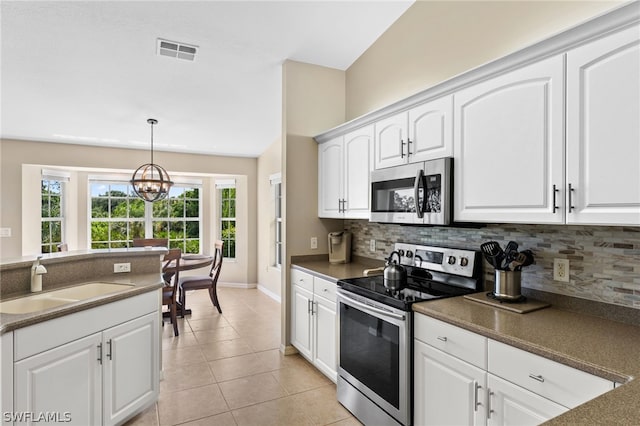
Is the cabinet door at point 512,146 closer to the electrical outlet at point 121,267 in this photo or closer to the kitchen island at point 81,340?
the kitchen island at point 81,340

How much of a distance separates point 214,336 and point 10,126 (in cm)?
369

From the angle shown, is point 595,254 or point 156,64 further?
point 156,64

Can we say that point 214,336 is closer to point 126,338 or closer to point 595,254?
point 126,338

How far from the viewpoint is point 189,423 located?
232 cm

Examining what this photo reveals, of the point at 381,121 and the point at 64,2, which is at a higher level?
the point at 64,2

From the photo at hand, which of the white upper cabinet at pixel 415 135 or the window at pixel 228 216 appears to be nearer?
the white upper cabinet at pixel 415 135

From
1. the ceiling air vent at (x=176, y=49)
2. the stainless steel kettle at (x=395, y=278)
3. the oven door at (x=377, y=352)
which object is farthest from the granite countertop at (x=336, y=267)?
the ceiling air vent at (x=176, y=49)

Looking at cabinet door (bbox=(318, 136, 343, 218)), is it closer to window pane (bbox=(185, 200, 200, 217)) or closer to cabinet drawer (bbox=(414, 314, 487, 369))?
cabinet drawer (bbox=(414, 314, 487, 369))

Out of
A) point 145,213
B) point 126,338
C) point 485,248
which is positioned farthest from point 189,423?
point 145,213

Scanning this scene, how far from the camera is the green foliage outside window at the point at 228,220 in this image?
666 centimetres

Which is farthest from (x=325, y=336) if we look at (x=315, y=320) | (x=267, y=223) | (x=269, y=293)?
(x=267, y=223)

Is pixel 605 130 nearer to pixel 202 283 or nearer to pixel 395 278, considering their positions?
pixel 395 278

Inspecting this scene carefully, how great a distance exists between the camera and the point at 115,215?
20.1ft

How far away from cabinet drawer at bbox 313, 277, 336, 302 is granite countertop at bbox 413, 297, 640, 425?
913 mm
